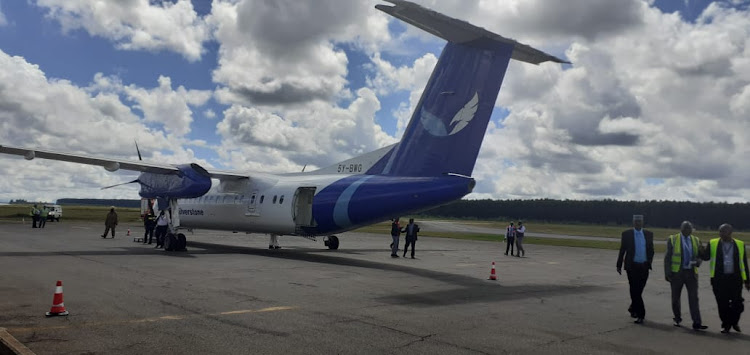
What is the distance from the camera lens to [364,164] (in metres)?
18.5

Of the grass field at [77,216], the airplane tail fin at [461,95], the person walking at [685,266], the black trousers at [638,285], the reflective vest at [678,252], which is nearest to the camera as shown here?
the person walking at [685,266]

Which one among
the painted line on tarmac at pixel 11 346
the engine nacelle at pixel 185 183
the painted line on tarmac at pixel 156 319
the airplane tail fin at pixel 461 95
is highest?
the airplane tail fin at pixel 461 95

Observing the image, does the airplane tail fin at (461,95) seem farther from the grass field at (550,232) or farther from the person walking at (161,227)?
the person walking at (161,227)

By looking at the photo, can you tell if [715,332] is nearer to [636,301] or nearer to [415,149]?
[636,301]

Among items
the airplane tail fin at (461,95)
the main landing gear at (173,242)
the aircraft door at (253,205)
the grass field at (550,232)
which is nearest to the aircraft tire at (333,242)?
the grass field at (550,232)

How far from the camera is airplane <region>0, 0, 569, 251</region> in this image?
1393 cm

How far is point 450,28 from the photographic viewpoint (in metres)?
13.2

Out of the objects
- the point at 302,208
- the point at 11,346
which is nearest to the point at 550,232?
the point at 302,208

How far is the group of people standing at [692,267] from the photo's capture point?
7938 millimetres

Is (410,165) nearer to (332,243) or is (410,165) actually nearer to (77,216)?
(332,243)

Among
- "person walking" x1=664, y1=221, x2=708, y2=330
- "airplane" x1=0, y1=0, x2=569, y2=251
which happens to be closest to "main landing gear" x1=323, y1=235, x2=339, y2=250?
"airplane" x1=0, y1=0, x2=569, y2=251

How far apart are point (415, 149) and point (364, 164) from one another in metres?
3.72

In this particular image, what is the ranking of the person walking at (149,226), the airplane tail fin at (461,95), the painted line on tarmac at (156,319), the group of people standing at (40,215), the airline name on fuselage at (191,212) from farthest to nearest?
the group of people standing at (40,215) < the person walking at (149,226) < the airline name on fuselage at (191,212) < the airplane tail fin at (461,95) < the painted line on tarmac at (156,319)

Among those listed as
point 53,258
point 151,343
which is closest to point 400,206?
point 151,343
